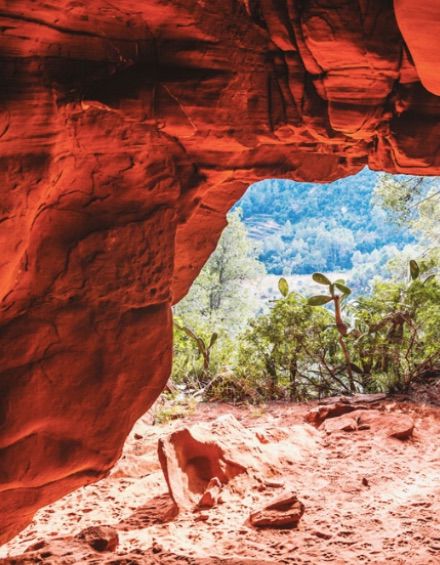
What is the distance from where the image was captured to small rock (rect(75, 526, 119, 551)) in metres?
4.45

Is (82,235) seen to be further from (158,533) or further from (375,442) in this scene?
(375,442)

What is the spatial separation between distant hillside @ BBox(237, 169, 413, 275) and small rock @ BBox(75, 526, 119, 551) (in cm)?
3753

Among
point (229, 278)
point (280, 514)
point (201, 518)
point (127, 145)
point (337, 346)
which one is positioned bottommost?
point (229, 278)

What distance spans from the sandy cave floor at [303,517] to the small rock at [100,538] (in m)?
0.07

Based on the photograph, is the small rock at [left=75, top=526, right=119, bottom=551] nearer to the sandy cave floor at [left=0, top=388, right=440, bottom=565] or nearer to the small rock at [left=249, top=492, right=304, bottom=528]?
the sandy cave floor at [left=0, top=388, right=440, bottom=565]

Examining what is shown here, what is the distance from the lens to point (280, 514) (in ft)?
15.9

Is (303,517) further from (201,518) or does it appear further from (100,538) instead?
(100,538)

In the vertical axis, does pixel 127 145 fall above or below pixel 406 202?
above

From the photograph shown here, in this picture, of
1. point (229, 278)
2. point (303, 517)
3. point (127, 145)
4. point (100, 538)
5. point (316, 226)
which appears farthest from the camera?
point (316, 226)

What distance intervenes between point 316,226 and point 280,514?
142ft

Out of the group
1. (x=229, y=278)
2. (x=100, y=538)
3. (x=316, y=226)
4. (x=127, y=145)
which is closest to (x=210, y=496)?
(x=100, y=538)

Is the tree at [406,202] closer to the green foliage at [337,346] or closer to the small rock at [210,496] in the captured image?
the green foliage at [337,346]

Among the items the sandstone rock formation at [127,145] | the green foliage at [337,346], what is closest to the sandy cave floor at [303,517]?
the sandstone rock formation at [127,145]

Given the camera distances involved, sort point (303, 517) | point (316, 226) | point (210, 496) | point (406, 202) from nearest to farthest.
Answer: point (303, 517) < point (210, 496) < point (406, 202) < point (316, 226)
